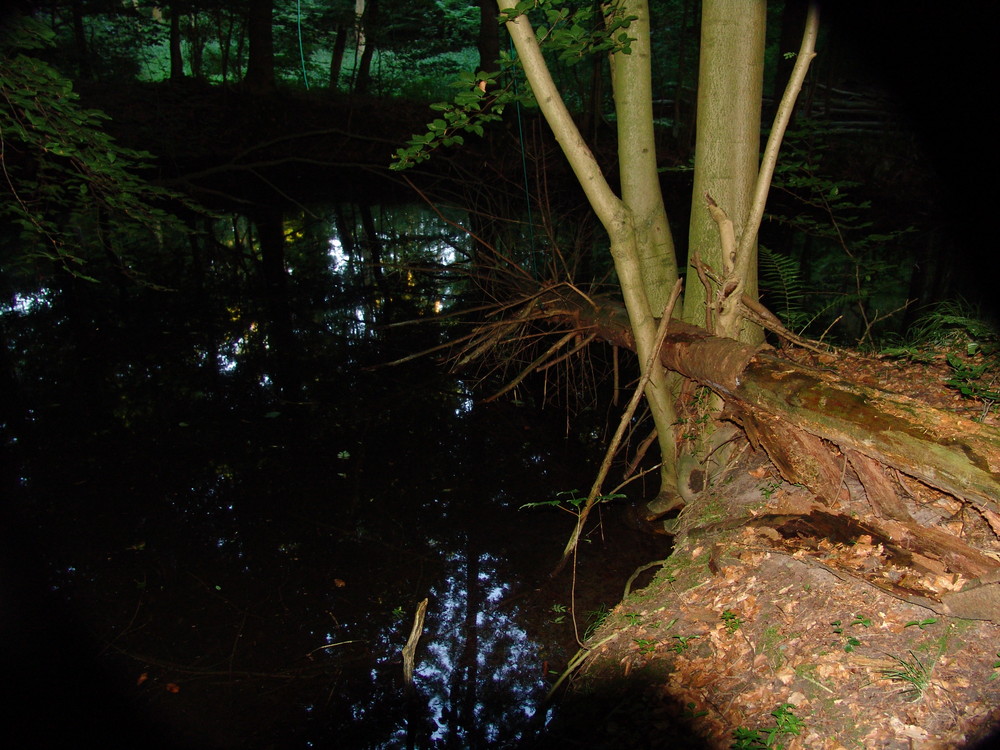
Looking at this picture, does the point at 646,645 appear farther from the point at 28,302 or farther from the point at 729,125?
the point at 28,302

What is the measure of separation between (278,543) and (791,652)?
9.82 feet


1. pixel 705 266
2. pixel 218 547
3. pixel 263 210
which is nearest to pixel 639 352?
pixel 705 266

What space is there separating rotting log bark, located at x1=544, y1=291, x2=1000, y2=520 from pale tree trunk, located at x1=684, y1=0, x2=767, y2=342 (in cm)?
34

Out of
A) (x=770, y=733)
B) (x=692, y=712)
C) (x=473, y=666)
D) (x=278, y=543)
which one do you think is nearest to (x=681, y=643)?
(x=692, y=712)

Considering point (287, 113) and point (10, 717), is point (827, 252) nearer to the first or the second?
point (10, 717)

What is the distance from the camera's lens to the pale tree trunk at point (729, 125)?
338 centimetres

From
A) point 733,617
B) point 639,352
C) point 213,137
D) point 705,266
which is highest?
point 213,137

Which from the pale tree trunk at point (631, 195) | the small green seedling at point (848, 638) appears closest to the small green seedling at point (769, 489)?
the pale tree trunk at point (631, 195)

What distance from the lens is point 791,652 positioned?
2375mm

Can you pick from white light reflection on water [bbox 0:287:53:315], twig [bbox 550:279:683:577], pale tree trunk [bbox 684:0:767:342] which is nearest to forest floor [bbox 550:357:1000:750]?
twig [bbox 550:279:683:577]

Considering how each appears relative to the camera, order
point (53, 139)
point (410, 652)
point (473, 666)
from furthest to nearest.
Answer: point (53, 139)
point (473, 666)
point (410, 652)

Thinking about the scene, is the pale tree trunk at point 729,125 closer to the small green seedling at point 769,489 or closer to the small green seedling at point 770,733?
the small green seedling at point 769,489

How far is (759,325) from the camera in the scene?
3695 mm

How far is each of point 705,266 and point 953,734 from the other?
246 cm
